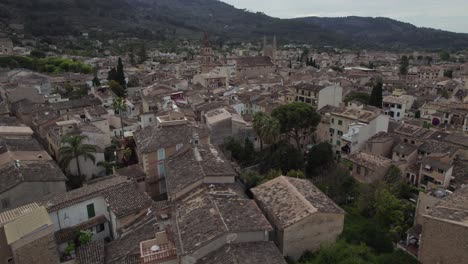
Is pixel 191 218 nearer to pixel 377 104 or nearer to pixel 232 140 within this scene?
pixel 232 140

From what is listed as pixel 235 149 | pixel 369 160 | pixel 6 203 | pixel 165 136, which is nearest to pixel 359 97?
pixel 369 160

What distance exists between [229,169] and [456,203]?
17.1 meters

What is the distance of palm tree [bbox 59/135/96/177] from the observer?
33.6 metres

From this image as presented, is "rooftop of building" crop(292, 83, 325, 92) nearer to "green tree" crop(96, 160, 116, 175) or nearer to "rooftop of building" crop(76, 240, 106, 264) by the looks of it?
"green tree" crop(96, 160, 116, 175)

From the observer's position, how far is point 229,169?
96.2 ft

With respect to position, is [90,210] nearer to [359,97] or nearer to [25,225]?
[25,225]

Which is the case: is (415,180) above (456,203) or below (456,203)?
below

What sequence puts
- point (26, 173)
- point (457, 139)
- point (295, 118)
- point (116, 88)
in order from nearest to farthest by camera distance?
point (26, 173)
point (295, 118)
point (457, 139)
point (116, 88)

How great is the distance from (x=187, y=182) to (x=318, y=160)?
69.9ft

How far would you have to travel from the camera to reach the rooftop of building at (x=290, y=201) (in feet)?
82.5

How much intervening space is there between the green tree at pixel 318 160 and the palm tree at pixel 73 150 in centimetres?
2489

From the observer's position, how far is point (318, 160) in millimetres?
43312

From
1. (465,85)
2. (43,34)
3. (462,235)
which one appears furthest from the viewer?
(43,34)

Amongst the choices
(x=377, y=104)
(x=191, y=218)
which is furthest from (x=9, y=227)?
(x=377, y=104)
